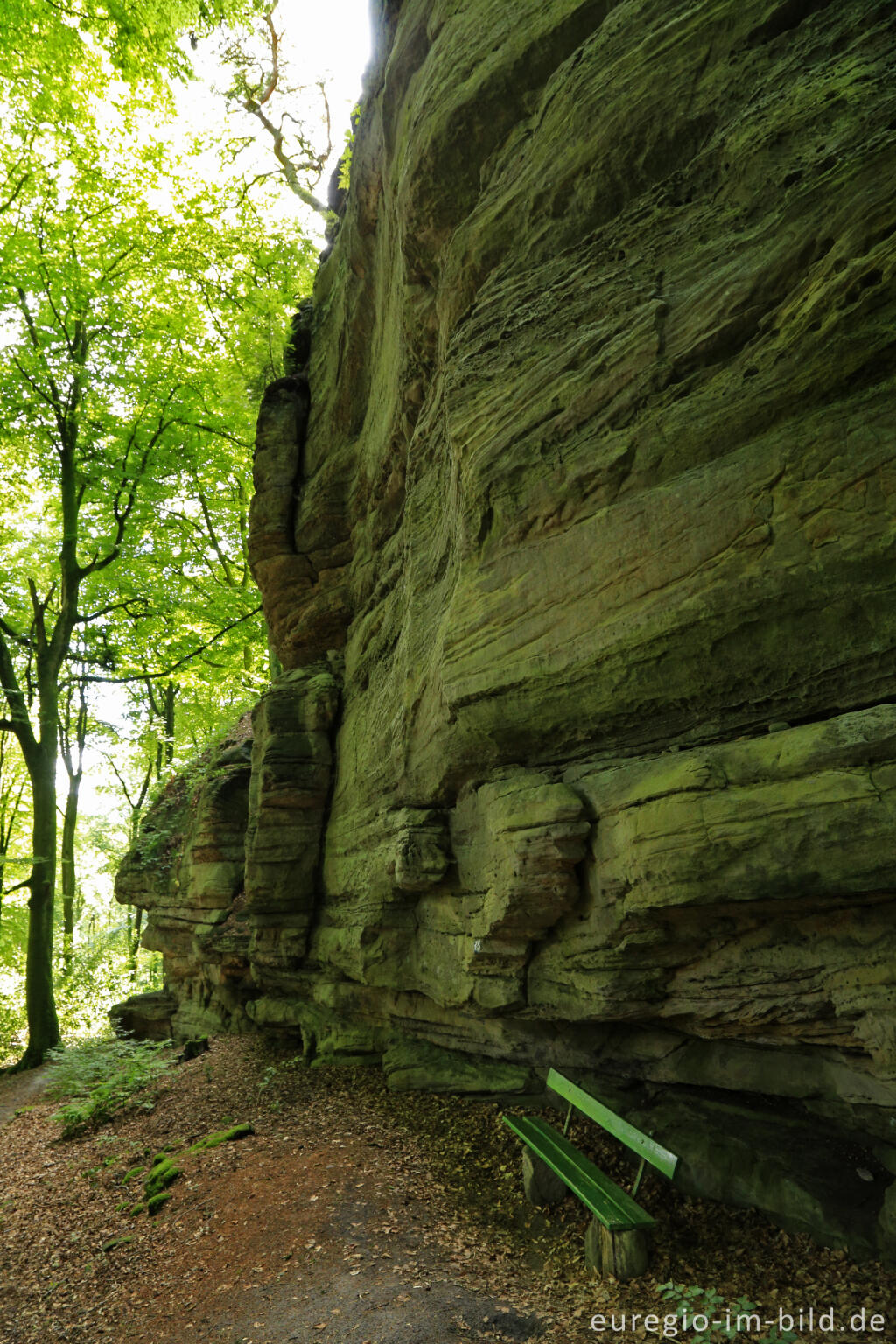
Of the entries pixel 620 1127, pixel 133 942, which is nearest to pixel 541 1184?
pixel 620 1127

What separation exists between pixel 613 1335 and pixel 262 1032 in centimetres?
1000

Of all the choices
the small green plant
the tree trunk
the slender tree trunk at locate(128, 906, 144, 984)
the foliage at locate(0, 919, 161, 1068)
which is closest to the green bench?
the small green plant

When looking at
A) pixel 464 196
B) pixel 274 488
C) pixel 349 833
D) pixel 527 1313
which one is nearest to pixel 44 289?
pixel 274 488

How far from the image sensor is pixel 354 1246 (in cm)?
595

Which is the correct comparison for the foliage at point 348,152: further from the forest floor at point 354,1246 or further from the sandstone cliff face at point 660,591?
the forest floor at point 354,1246

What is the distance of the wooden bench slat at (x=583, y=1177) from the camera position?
4.91m

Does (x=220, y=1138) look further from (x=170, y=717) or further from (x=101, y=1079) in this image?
(x=170, y=717)

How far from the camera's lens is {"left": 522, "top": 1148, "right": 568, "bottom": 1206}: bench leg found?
6.20 m

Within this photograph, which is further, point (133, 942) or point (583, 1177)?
point (133, 942)

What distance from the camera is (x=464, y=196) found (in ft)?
27.8

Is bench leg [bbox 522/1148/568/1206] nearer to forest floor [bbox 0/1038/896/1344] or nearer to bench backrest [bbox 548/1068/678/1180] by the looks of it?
forest floor [bbox 0/1038/896/1344]

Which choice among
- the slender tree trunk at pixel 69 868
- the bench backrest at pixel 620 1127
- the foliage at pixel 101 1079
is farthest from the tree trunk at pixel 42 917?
the bench backrest at pixel 620 1127

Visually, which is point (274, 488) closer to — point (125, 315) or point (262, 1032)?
point (125, 315)

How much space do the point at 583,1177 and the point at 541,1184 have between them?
0.95 metres
